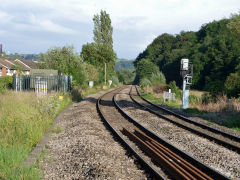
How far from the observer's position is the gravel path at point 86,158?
6.00 metres

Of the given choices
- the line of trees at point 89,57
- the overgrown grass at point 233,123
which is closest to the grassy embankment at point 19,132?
the overgrown grass at point 233,123

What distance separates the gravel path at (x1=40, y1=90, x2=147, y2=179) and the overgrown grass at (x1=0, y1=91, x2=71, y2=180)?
52 centimetres

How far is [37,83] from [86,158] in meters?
14.8

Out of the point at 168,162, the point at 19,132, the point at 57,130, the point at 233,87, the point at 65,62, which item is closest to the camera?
the point at 168,162

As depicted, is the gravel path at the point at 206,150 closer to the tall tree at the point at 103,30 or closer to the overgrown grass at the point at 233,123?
the overgrown grass at the point at 233,123

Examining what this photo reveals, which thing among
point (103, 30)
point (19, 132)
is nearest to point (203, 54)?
point (103, 30)

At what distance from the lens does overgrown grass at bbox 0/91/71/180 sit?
588 cm

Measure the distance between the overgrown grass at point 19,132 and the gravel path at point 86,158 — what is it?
0.52 metres

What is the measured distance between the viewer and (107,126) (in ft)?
39.2

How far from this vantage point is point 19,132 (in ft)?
28.8

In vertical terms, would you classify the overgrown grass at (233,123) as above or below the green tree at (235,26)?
below

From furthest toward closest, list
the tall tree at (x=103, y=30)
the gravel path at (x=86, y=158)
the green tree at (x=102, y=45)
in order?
the tall tree at (x=103, y=30) < the green tree at (x=102, y=45) < the gravel path at (x=86, y=158)

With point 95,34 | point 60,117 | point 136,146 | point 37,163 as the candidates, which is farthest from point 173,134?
point 95,34

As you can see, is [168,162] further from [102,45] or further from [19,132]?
[102,45]
